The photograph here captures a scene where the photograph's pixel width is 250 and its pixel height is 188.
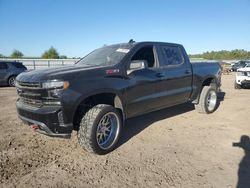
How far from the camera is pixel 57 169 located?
3.64 metres

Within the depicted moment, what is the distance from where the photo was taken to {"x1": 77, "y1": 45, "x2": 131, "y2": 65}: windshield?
478cm

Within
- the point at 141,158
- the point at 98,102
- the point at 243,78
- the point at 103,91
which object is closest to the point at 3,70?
the point at 98,102

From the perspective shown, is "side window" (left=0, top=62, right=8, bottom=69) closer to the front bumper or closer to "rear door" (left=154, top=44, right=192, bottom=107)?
"rear door" (left=154, top=44, right=192, bottom=107)

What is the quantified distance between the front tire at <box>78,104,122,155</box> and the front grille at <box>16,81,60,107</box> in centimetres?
63

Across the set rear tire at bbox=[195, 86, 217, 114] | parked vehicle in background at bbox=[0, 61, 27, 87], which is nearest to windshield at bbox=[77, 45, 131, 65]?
rear tire at bbox=[195, 86, 217, 114]

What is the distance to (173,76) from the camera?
5.60m

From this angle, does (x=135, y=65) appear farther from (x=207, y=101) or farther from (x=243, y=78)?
(x=243, y=78)

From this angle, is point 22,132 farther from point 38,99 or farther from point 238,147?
point 238,147

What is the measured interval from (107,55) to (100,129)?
1.69m

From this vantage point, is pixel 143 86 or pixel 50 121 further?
pixel 143 86

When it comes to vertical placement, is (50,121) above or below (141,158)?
above

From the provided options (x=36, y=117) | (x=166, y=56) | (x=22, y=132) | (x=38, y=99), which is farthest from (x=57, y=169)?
(x=166, y=56)

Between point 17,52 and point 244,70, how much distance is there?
268 feet

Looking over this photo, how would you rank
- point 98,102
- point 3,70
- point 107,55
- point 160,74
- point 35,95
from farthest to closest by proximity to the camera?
1. point 3,70
2. point 160,74
3. point 107,55
4. point 98,102
5. point 35,95
